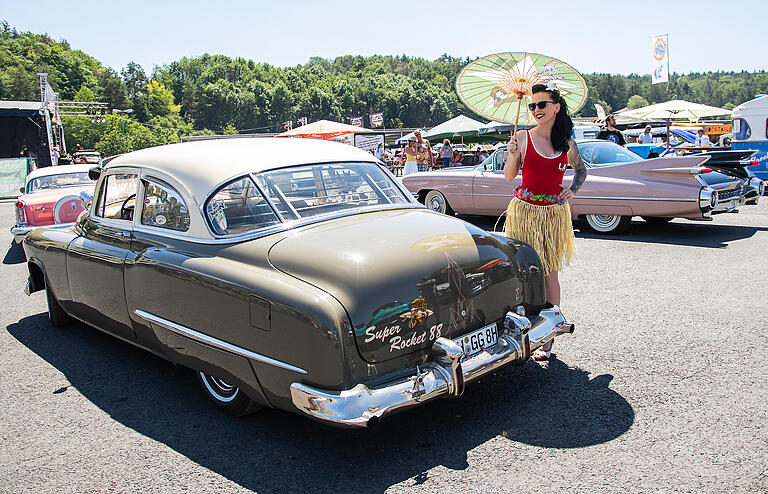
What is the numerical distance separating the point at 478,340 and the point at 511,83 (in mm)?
2392

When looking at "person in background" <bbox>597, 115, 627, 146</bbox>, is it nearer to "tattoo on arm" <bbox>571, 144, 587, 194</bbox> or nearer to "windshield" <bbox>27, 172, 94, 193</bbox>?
"tattoo on arm" <bbox>571, 144, 587, 194</bbox>

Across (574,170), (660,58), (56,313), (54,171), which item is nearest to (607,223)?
(574,170)

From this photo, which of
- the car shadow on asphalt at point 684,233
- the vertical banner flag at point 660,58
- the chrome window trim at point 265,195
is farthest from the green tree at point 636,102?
the chrome window trim at point 265,195

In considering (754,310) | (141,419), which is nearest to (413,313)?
(141,419)

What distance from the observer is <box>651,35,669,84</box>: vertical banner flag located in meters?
24.0

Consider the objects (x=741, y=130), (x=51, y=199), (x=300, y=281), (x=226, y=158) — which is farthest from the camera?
(x=741, y=130)

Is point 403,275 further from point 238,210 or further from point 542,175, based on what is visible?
point 542,175

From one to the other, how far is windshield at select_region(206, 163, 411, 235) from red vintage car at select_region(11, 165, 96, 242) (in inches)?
201

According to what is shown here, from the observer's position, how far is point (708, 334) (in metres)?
4.44

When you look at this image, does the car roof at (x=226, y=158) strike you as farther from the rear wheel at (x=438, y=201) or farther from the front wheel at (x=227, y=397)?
the rear wheel at (x=438, y=201)

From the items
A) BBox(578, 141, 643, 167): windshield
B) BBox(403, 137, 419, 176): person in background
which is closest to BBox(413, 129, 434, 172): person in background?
BBox(403, 137, 419, 176): person in background

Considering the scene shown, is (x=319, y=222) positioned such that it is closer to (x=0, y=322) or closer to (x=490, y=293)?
(x=490, y=293)

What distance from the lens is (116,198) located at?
4.43 metres

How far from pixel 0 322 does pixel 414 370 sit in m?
4.79
